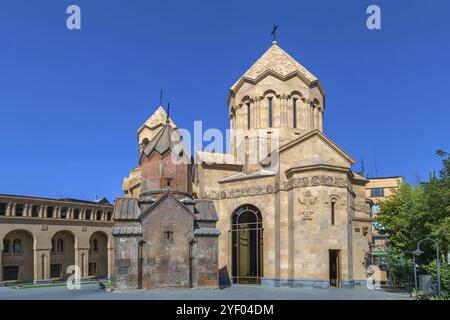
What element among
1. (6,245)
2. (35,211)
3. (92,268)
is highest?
(35,211)

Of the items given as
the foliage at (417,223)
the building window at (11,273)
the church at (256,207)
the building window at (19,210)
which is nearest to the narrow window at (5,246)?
the building window at (11,273)

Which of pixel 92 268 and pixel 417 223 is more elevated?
pixel 417 223

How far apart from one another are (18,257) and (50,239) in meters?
3.09

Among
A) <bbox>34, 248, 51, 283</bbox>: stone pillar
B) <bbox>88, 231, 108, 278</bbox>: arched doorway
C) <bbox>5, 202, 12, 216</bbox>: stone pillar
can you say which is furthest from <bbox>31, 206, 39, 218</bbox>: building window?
<bbox>88, 231, 108, 278</bbox>: arched doorway

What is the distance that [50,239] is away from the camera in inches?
1689

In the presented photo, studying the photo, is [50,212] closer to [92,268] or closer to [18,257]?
[18,257]

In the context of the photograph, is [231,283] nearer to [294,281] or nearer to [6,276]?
[294,281]

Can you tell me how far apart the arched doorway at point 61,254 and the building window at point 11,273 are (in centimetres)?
358

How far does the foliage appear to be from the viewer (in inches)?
922

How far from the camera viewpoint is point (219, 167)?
34.1 m

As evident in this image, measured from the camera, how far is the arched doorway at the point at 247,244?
102 ft

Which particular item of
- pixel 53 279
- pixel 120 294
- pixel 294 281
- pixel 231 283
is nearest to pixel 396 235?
pixel 294 281

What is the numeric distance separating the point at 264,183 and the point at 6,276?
83.8 ft

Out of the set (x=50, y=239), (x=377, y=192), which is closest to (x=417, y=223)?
(x=50, y=239)
